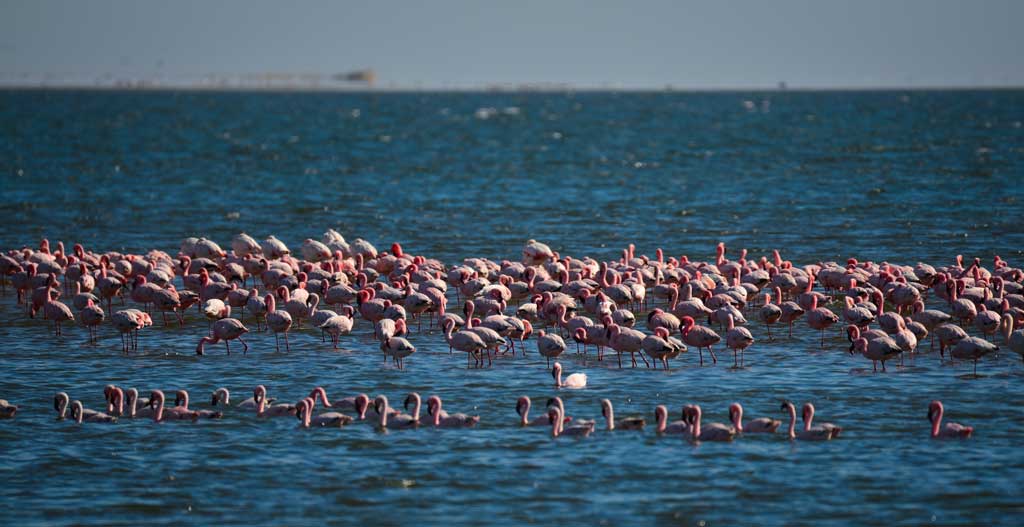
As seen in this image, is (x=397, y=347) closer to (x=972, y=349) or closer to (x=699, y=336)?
(x=699, y=336)

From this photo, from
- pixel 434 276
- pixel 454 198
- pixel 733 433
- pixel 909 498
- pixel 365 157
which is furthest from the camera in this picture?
pixel 365 157

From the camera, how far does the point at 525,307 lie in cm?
2583

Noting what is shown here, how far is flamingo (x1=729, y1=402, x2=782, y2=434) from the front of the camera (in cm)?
1861

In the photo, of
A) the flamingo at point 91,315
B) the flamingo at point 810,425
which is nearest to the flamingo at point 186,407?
the flamingo at point 91,315

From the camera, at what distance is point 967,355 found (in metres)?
21.8

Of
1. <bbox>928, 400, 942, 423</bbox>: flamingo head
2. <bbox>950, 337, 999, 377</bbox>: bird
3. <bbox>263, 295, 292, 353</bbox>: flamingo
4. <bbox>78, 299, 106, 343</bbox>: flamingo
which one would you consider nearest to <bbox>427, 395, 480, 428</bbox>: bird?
<bbox>263, 295, 292, 353</bbox>: flamingo

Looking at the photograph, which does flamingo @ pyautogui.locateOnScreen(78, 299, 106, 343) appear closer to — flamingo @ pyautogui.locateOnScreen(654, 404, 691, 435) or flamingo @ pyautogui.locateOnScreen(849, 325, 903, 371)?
flamingo @ pyautogui.locateOnScreen(654, 404, 691, 435)

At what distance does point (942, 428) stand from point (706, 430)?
3.24 meters

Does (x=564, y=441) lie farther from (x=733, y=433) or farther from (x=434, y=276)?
(x=434, y=276)

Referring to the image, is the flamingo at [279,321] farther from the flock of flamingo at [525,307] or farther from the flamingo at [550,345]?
the flamingo at [550,345]

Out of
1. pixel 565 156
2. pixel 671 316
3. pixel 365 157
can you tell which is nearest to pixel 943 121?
pixel 565 156

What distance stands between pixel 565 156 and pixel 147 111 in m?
91.1

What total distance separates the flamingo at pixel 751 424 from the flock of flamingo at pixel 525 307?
28mm

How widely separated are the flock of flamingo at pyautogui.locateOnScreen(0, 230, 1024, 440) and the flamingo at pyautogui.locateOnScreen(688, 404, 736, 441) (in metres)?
0.02
